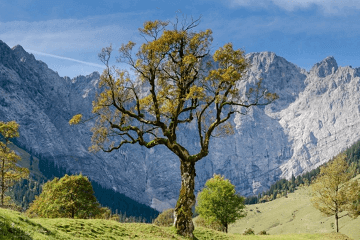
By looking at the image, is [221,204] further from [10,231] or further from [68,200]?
[10,231]

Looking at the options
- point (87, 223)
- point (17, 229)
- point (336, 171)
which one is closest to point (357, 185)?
point (336, 171)

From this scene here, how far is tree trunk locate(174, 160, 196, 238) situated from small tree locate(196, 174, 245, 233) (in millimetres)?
43101

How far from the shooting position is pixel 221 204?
229ft

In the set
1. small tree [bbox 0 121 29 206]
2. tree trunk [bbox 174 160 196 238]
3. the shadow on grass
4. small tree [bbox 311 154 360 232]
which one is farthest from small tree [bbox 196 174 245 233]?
the shadow on grass

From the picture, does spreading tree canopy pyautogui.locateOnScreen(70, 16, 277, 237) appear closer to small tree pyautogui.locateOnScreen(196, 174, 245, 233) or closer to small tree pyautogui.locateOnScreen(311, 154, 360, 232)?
small tree pyautogui.locateOnScreen(311, 154, 360, 232)

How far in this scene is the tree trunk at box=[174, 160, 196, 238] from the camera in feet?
92.1

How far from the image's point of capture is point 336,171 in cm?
5544

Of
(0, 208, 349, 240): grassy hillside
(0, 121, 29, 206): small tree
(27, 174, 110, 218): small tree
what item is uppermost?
(0, 121, 29, 206): small tree

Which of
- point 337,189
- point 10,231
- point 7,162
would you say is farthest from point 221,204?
point 10,231

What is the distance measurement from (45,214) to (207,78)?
104 feet

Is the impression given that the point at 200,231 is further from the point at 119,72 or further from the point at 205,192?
the point at 205,192

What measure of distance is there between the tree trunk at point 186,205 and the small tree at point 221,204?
4310 centimetres

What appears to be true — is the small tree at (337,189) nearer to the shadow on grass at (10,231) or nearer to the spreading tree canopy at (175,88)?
the spreading tree canopy at (175,88)

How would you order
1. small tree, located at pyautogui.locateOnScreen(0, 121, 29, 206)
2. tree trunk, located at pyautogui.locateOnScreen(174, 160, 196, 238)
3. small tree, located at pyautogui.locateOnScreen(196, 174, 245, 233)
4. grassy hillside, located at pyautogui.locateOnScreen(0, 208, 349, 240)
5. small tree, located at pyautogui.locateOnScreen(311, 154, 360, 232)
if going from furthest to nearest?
1. small tree, located at pyautogui.locateOnScreen(196, 174, 245, 233)
2. small tree, located at pyautogui.locateOnScreen(311, 154, 360, 232)
3. small tree, located at pyautogui.locateOnScreen(0, 121, 29, 206)
4. tree trunk, located at pyautogui.locateOnScreen(174, 160, 196, 238)
5. grassy hillside, located at pyautogui.locateOnScreen(0, 208, 349, 240)
